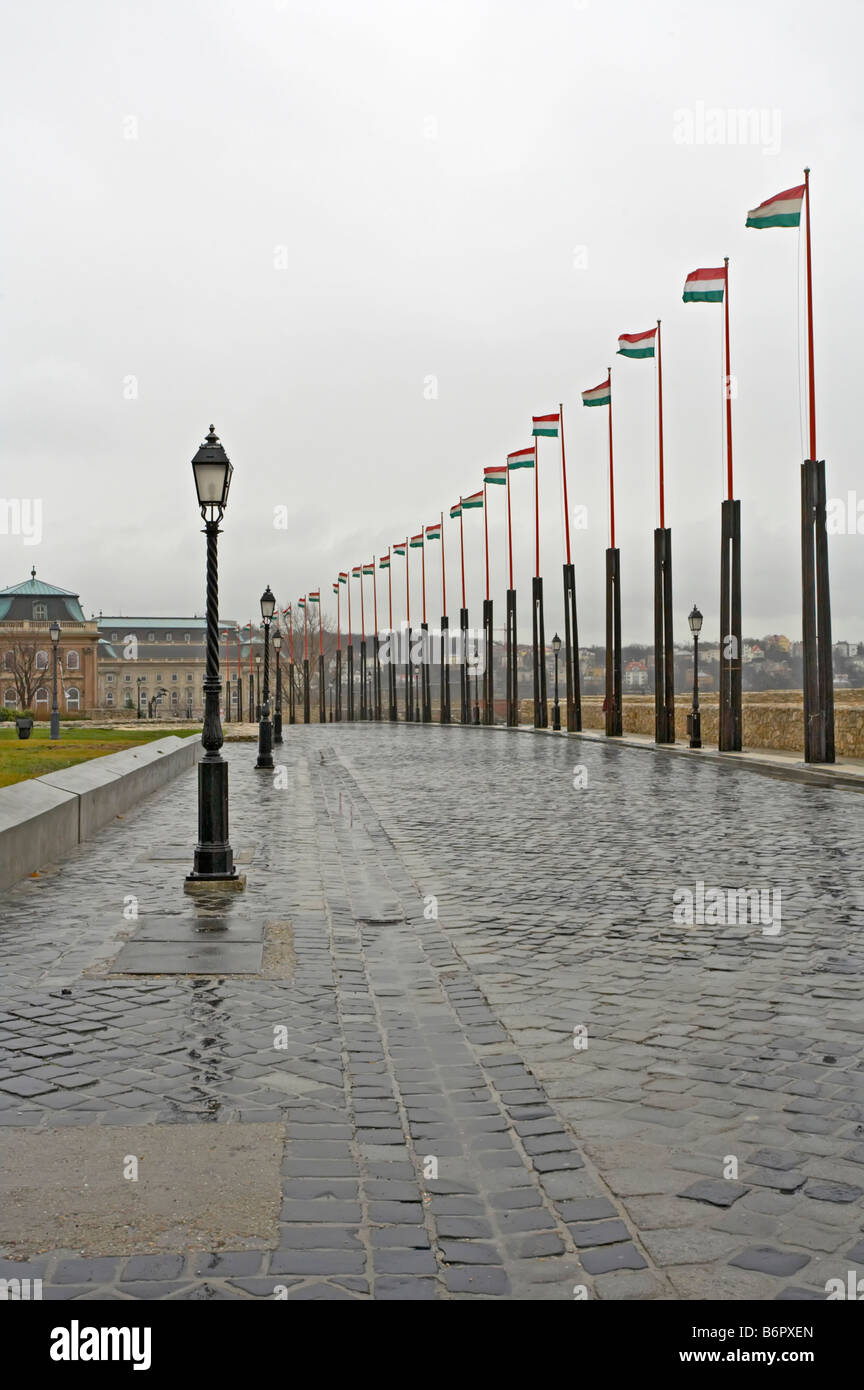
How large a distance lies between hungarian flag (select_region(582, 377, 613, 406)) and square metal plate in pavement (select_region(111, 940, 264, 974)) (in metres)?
34.8

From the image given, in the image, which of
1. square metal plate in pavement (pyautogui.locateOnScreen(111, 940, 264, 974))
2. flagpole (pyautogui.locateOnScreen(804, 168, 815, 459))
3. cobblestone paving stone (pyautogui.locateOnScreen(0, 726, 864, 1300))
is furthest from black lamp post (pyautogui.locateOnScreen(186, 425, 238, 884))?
flagpole (pyautogui.locateOnScreen(804, 168, 815, 459))

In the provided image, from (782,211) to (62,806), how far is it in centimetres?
1982

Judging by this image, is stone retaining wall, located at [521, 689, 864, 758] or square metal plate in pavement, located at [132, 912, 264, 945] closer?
square metal plate in pavement, located at [132, 912, 264, 945]

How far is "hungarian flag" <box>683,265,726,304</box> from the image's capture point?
2991 cm

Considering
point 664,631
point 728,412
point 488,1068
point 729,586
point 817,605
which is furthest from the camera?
point 664,631

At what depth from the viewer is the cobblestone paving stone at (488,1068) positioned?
3.51m

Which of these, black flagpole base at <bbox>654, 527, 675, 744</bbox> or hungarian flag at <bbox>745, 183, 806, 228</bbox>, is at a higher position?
hungarian flag at <bbox>745, 183, 806, 228</bbox>

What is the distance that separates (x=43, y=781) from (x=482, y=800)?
23.7 feet

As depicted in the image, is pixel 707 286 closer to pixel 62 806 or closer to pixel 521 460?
pixel 521 460

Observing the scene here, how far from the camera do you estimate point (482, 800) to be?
18750mm

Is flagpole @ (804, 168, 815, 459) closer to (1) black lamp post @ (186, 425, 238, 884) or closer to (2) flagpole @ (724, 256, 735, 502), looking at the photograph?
(2) flagpole @ (724, 256, 735, 502)

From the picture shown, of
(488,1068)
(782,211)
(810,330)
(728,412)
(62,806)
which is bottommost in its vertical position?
A: (488,1068)

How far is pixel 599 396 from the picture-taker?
40.3 m

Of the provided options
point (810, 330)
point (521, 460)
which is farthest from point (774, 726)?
point (521, 460)
